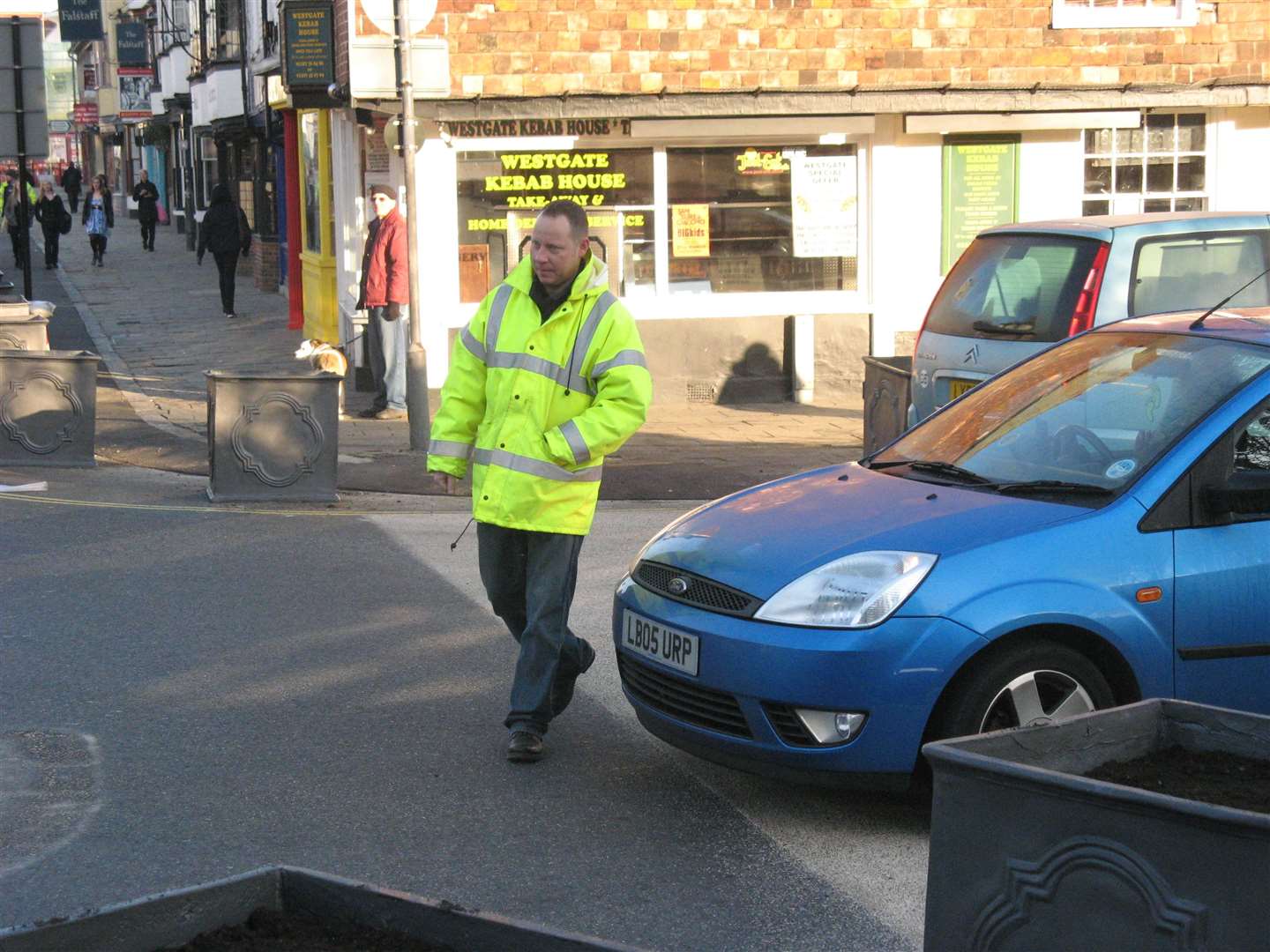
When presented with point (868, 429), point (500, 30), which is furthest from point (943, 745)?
point (500, 30)

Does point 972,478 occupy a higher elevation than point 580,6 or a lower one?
lower

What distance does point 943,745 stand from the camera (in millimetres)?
2875

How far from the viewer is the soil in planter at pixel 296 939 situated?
305 cm

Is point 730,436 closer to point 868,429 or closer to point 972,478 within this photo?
point 868,429

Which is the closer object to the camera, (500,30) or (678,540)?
(678,540)

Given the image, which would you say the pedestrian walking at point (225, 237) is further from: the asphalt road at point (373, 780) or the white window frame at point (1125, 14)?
the asphalt road at point (373, 780)

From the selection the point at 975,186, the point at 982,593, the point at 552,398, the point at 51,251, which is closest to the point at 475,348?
the point at 552,398

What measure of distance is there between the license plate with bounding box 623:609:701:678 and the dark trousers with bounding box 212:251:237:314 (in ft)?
63.1

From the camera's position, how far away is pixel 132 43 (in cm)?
4772

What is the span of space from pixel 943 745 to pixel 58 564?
6.96 m

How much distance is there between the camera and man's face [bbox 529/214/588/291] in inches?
217

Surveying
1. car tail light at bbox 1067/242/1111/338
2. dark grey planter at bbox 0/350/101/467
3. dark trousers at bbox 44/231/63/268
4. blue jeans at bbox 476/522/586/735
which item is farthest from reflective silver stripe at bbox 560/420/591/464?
dark trousers at bbox 44/231/63/268

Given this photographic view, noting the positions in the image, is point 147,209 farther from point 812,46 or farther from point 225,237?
point 812,46

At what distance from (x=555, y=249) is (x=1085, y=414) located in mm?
1866
